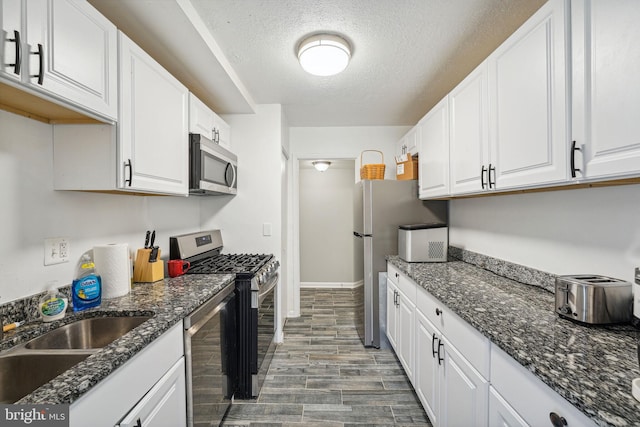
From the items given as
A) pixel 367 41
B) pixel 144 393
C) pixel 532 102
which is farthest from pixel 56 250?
pixel 532 102

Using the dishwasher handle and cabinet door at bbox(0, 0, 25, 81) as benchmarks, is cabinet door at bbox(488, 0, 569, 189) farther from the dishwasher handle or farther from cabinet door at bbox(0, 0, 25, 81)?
cabinet door at bbox(0, 0, 25, 81)

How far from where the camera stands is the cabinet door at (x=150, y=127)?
130cm

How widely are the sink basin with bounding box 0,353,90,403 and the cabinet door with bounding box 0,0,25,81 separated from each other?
901mm

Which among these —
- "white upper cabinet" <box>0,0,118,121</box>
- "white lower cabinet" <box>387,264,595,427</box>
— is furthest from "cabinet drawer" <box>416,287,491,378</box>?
"white upper cabinet" <box>0,0,118,121</box>

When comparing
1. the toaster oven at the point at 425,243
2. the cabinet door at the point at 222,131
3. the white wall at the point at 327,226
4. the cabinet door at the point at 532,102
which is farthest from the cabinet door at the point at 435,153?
the white wall at the point at 327,226

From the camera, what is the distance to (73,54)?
1.04 metres

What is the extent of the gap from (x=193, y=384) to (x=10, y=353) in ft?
2.22

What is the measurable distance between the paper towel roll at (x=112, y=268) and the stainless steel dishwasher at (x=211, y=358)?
1.49 feet

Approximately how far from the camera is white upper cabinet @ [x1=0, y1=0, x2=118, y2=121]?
33.0 inches

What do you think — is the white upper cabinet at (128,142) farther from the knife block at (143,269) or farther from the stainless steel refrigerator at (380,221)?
the stainless steel refrigerator at (380,221)

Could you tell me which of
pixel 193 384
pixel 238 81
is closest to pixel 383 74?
pixel 238 81

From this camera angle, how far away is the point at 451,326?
4.45 ft

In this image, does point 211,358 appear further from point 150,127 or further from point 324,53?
point 324,53

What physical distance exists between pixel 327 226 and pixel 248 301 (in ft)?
9.67
